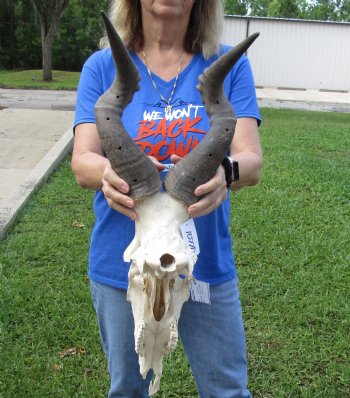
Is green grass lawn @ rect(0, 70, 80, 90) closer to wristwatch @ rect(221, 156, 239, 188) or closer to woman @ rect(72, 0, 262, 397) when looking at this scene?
woman @ rect(72, 0, 262, 397)

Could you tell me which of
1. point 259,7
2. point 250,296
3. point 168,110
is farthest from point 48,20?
point 259,7

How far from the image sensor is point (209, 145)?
5.74ft

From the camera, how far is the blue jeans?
7.64ft

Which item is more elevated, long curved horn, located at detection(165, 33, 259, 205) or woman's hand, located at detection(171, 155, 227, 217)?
long curved horn, located at detection(165, 33, 259, 205)

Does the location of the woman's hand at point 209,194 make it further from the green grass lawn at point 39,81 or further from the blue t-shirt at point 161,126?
the green grass lawn at point 39,81

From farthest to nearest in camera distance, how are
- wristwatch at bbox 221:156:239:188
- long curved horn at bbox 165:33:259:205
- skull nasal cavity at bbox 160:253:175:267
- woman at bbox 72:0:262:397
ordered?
woman at bbox 72:0:262:397 → wristwatch at bbox 221:156:239:188 → long curved horn at bbox 165:33:259:205 → skull nasal cavity at bbox 160:253:175:267

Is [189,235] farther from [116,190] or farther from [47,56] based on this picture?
[47,56]

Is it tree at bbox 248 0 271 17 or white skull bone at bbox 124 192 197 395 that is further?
tree at bbox 248 0 271 17

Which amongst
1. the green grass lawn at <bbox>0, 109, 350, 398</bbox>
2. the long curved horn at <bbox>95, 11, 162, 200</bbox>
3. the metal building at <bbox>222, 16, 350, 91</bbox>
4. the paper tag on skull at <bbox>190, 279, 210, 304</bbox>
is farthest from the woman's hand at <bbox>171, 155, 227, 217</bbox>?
the metal building at <bbox>222, 16, 350, 91</bbox>

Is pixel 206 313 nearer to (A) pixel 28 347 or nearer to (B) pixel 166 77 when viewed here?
(B) pixel 166 77

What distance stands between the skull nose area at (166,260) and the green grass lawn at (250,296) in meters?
2.28

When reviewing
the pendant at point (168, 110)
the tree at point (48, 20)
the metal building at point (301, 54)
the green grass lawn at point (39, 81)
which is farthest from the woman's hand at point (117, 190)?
the metal building at point (301, 54)

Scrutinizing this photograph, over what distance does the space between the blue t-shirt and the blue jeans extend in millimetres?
93

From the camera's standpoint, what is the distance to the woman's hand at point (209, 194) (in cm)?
178
